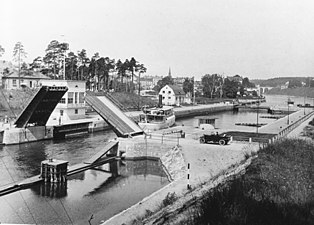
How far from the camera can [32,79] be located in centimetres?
4559

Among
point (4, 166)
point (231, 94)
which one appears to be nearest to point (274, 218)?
point (4, 166)

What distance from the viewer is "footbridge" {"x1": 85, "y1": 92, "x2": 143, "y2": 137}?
2368cm

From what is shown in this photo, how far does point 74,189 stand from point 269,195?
868 cm

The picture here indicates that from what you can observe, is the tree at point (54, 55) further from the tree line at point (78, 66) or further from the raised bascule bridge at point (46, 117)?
the raised bascule bridge at point (46, 117)

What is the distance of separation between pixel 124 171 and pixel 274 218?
12849 millimetres

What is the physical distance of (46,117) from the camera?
26.4m

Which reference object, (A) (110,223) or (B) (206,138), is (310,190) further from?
(B) (206,138)

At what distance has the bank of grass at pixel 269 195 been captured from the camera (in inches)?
250

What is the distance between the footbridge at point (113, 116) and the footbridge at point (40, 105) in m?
2.04

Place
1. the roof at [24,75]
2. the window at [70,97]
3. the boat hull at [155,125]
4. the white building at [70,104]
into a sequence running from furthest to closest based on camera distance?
1. the roof at [24,75]
2. the window at [70,97]
3. the white building at [70,104]
4. the boat hull at [155,125]

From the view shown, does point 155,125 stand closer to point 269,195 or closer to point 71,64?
point 269,195

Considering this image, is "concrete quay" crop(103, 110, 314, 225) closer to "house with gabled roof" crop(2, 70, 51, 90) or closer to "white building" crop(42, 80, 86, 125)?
"white building" crop(42, 80, 86, 125)

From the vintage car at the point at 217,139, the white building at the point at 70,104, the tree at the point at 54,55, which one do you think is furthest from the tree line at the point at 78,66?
the vintage car at the point at 217,139

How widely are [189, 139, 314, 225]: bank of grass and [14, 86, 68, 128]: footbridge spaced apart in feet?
44.3
